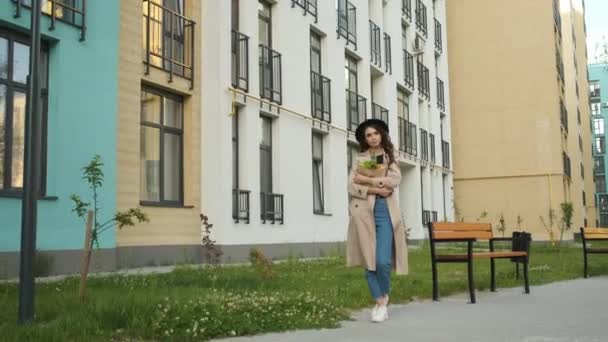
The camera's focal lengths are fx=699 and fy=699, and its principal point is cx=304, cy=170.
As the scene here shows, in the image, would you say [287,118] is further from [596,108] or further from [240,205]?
[596,108]

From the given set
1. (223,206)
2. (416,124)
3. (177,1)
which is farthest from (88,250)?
(416,124)

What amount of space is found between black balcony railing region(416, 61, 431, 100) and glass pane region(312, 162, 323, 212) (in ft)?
38.6

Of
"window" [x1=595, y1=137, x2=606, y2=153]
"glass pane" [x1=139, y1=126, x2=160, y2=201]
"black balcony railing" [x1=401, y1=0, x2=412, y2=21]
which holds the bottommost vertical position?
"glass pane" [x1=139, y1=126, x2=160, y2=201]

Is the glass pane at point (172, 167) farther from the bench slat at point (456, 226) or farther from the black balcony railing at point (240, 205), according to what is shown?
the bench slat at point (456, 226)

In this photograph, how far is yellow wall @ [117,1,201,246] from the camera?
12977mm

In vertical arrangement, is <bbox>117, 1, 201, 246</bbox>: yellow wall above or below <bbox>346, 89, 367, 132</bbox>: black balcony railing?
below

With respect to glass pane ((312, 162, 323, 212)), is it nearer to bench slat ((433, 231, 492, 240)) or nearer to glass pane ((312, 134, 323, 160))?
glass pane ((312, 134, 323, 160))

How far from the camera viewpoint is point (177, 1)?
50.5 ft

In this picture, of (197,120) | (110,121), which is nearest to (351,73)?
(197,120)

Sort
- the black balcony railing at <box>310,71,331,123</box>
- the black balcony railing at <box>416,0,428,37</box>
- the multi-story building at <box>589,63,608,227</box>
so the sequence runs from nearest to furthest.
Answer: the black balcony railing at <box>310,71,331,123</box> < the black balcony railing at <box>416,0,428,37</box> < the multi-story building at <box>589,63,608,227</box>

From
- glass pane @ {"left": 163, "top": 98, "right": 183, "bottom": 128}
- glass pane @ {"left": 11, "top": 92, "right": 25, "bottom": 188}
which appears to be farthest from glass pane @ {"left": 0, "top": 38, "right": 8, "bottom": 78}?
glass pane @ {"left": 163, "top": 98, "right": 183, "bottom": 128}

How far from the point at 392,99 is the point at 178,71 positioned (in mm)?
13471

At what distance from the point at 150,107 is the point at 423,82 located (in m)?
19.7

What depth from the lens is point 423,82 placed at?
104ft
